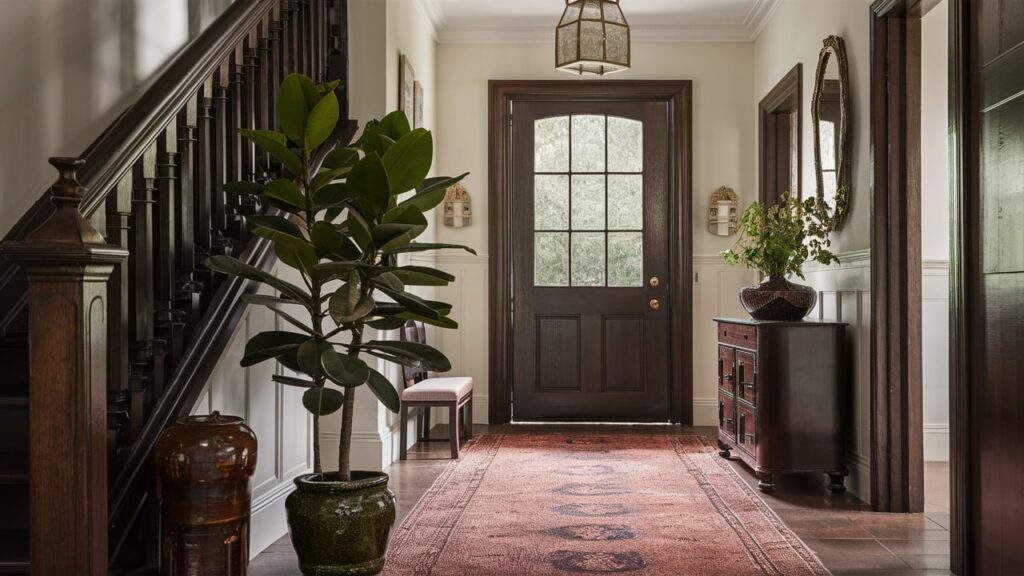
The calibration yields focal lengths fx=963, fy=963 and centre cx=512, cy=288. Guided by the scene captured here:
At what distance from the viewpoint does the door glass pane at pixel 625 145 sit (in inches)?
268

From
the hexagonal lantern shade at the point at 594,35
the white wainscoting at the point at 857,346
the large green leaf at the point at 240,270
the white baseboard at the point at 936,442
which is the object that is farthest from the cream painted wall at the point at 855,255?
the large green leaf at the point at 240,270

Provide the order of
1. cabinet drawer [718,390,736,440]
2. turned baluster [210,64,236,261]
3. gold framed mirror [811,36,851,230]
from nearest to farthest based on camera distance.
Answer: turned baluster [210,64,236,261]
gold framed mirror [811,36,851,230]
cabinet drawer [718,390,736,440]

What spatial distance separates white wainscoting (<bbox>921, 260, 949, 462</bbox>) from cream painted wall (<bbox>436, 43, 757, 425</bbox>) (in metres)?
1.66

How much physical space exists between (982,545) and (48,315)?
8.75ft

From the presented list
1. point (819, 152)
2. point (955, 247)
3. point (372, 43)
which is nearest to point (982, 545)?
point (955, 247)

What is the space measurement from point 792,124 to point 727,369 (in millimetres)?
1933

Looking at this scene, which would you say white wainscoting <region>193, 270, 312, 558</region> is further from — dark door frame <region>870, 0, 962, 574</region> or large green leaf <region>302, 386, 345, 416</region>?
dark door frame <region>870, 0, 962, 574</region>

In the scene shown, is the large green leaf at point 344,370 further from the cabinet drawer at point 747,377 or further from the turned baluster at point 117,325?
the cabinet drawer at point 747,377

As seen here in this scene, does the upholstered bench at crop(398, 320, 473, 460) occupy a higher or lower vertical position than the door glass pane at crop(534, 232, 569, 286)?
lower

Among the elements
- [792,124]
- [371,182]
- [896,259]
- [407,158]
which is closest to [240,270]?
[371,182]

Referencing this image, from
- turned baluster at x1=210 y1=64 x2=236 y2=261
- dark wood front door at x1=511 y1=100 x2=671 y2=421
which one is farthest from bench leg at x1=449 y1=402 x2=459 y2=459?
turned baluster at x1=210 y1=64 x2=236 y2=261

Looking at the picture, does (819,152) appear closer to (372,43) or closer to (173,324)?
(372,43)

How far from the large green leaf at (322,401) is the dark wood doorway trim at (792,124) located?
3700mm

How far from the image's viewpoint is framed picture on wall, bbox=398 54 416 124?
5.20 metres
